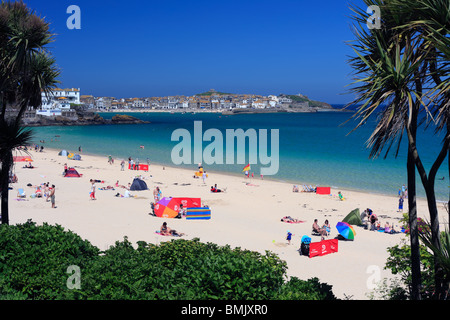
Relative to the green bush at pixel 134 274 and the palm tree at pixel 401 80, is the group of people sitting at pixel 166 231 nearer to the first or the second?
the green bush at pixel 134 274

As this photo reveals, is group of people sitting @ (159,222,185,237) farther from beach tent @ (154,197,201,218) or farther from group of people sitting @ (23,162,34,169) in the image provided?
group of people sitting @ (23,162,34,169)

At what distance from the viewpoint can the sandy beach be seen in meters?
14.3

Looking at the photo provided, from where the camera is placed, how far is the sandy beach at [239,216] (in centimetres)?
1433

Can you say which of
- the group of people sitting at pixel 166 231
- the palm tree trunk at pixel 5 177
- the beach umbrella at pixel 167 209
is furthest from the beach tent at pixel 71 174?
the palm tree trunk at pixel 5 177

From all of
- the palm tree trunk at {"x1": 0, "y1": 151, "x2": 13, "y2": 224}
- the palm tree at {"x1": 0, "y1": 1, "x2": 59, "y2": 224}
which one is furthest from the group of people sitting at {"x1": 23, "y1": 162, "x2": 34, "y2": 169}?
the palm tree trunk at {"x1": 0, "y1": 151, "x2": 13, "y2": 224}

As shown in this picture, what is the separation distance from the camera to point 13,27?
927 cm

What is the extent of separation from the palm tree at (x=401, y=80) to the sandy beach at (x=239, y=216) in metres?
4.02

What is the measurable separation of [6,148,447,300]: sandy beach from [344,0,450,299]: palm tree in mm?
4016

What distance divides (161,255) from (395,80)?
16.3 ft

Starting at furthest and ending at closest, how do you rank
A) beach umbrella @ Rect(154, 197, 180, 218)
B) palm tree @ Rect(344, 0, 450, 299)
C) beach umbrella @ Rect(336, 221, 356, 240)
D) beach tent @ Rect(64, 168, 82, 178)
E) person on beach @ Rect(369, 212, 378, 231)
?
beach tent @ Rect(64, 168, 82, 178) < beach umbrella @ Rect(154, 197, 180, 218) < person on beach @ Rect(369, 212, 378, 231) < beach umbrella @ Rect(336, 221, 356, 240) < palm tree @ Rect(344, 0, 450, 299)

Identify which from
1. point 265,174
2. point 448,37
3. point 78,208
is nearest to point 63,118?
point 265,174

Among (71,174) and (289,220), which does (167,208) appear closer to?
(289,220)

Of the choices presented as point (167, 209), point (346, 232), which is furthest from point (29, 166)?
point (346, 232)

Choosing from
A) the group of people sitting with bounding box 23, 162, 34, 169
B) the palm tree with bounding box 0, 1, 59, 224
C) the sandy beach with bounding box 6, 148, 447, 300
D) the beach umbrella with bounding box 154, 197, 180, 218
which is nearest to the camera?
the palm tree with bounding box 0, 1, 59, 224
